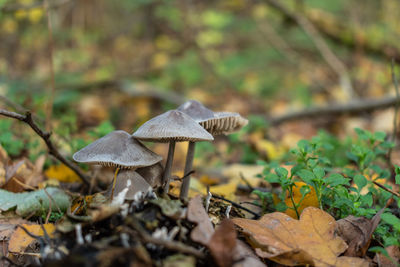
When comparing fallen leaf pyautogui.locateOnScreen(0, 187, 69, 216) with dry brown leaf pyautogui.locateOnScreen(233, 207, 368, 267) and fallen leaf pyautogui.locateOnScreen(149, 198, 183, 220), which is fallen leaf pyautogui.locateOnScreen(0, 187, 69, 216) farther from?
dry brown leaf pyautogui.locateOnScreen(233, 207, 368, 267)

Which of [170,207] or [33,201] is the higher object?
[170,207]

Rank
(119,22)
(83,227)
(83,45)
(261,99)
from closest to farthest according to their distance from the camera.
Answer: (83,227) → (261,99) → (83,45) → (119,22)

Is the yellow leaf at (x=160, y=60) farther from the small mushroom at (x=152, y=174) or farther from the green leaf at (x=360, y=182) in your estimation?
the green leaf at (x=360, y=182)

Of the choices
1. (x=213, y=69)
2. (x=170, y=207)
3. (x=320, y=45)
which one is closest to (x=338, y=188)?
(x=170, y=207)

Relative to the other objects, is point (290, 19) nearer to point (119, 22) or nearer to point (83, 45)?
point (83, 45)

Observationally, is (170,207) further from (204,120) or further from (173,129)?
(204,120)

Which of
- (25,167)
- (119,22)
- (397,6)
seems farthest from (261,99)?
(119,22)

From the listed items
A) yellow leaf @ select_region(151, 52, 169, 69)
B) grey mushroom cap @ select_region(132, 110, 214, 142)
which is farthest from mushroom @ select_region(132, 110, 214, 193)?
yellow leaf @ select_region(151, 52, 169, 69)
